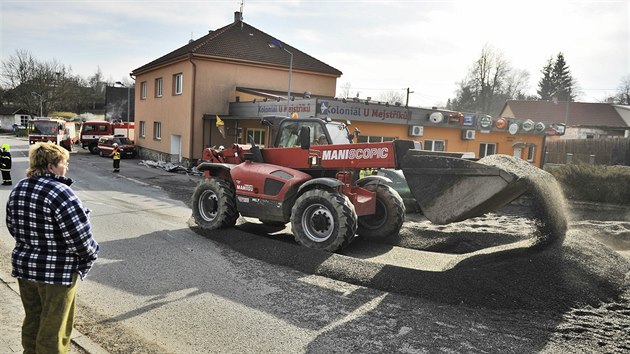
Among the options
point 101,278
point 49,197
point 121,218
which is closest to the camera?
point 49,197

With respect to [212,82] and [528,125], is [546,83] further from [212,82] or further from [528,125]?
[212,82]

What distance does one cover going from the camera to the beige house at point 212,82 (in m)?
24.4

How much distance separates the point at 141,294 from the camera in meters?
5.93

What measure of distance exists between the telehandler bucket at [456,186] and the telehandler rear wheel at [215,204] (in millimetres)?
3817

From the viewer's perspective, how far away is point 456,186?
6945mm

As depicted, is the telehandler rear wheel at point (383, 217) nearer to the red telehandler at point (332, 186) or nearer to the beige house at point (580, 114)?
the red telehandler at point (332, 186)

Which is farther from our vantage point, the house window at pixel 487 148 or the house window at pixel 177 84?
the house window at pixel 487 148

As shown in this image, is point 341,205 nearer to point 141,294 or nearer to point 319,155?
point 319,155

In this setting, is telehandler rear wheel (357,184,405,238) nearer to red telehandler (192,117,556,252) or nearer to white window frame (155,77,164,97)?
red telehandler (192,117,556,252)

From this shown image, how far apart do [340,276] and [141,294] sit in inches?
104

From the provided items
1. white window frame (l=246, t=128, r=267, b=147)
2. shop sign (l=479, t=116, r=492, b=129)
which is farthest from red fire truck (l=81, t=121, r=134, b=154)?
shop sign (l=479, t=116, r=492, b=129)

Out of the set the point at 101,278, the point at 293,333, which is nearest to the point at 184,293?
the point at 101,278

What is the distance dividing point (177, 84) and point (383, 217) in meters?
20.7

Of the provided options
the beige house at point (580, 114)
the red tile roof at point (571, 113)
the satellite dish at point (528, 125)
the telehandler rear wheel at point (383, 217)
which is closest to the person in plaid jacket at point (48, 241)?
the telehandler rear wheel at point (383, 217)
